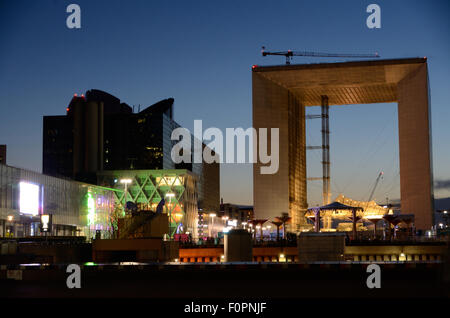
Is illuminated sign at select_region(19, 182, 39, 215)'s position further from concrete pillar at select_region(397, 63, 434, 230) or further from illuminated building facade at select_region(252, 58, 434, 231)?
concrete pillar at select_region(397, 63, 434, 230)

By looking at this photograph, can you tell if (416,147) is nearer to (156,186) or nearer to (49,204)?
(156,186)

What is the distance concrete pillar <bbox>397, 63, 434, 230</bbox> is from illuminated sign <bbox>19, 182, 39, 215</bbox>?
2824 inches

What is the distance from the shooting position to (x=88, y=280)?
2553 cm

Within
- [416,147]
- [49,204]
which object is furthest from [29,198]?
[416,147]

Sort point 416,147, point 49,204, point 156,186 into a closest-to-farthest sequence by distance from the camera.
Result: 1. point 49,204
2. point 416,147
3. point 156,186

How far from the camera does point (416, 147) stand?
396 ft

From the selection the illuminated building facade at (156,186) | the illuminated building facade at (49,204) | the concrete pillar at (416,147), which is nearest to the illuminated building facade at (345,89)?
the concrete pillar at (416,147)

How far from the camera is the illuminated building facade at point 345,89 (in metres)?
119

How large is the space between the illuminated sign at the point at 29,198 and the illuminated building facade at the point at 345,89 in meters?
50.7

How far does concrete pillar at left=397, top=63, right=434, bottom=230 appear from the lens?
384 feet

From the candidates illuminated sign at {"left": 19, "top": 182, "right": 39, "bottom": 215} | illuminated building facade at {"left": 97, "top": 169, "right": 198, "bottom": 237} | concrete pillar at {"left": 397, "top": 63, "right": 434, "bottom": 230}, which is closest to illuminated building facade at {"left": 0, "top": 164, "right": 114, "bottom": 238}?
illuminated sign at {"left": 19, "top": 182, "right": 39, "bottom": 215}

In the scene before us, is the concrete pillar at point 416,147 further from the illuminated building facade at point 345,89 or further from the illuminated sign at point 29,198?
the illuminated sign at point 29,198

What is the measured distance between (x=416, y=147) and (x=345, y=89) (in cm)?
1977

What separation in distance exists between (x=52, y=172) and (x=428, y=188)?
121m
